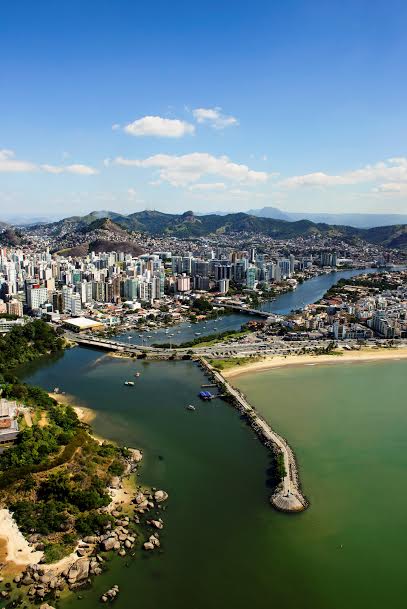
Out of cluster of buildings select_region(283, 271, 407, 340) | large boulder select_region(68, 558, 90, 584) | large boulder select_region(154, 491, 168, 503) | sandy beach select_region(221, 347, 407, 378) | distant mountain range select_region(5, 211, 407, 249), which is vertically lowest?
large boulder select_region(68, 558, 90, 584)

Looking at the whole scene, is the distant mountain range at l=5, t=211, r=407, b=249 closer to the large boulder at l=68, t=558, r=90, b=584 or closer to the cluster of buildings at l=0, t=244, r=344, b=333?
the cluster of buildings at l=0, t=244, r=344, b=333

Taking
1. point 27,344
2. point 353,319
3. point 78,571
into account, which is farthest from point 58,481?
point 353,319

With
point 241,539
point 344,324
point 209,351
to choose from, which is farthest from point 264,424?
point 344,324

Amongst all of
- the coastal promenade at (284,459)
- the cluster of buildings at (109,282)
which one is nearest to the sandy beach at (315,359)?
the coastal promenade at (284,459)

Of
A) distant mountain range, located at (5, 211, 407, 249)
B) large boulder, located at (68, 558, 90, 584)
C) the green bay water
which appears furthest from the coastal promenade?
distant mountain range, located at (5, 211, 407, 249)

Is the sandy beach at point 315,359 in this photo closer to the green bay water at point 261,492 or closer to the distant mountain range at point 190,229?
the green bay water at point 261,492

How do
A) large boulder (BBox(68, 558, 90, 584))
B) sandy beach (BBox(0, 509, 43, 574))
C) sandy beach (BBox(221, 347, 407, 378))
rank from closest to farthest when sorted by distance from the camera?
large boulder (BBox(68, 558, 90, 584))
sandy beach (BBox(0, 509, 43, 574))
sandy beach (BBox(221, 347, 407, 378))

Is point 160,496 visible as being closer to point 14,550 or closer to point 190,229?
point 14,550
